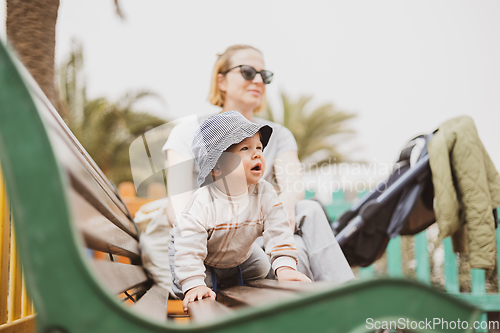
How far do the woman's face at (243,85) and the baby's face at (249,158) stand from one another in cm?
64

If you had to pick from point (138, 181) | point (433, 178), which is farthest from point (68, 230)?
point (433, 178)

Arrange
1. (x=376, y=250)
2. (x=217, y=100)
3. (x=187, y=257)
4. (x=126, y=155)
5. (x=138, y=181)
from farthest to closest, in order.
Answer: (x=126, y=155), (x=376, y=250), (x=217, y=100), (x=138, y=181), (x=187, y=257)

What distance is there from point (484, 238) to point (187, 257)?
1820 millimetres

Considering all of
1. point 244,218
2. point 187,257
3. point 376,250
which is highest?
point 244,218

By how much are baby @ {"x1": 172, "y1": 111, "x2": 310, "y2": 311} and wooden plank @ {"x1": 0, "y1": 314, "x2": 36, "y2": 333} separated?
57cm

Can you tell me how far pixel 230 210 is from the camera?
135 cm

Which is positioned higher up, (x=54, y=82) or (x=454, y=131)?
(x=54, y=82)

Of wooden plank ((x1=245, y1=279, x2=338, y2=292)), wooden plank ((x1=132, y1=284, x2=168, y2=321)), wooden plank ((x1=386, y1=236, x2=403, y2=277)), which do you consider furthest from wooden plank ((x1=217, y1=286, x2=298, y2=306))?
wooden plank ((x1=386, y1=236, x2=403, y2=277))

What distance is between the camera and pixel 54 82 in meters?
2.25

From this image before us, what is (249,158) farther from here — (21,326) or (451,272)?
(451,272)

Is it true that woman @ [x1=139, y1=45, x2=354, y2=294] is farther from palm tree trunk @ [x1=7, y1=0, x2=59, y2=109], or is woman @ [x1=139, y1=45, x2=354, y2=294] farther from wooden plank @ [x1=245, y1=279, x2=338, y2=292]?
palm tree trunk @ [x1=7, y1=0, x2=59, y2=109]

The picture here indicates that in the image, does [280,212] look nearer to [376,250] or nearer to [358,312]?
[358,312]

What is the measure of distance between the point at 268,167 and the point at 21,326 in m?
1.30

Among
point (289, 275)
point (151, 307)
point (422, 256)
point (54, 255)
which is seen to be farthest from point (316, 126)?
point (54, 255)
